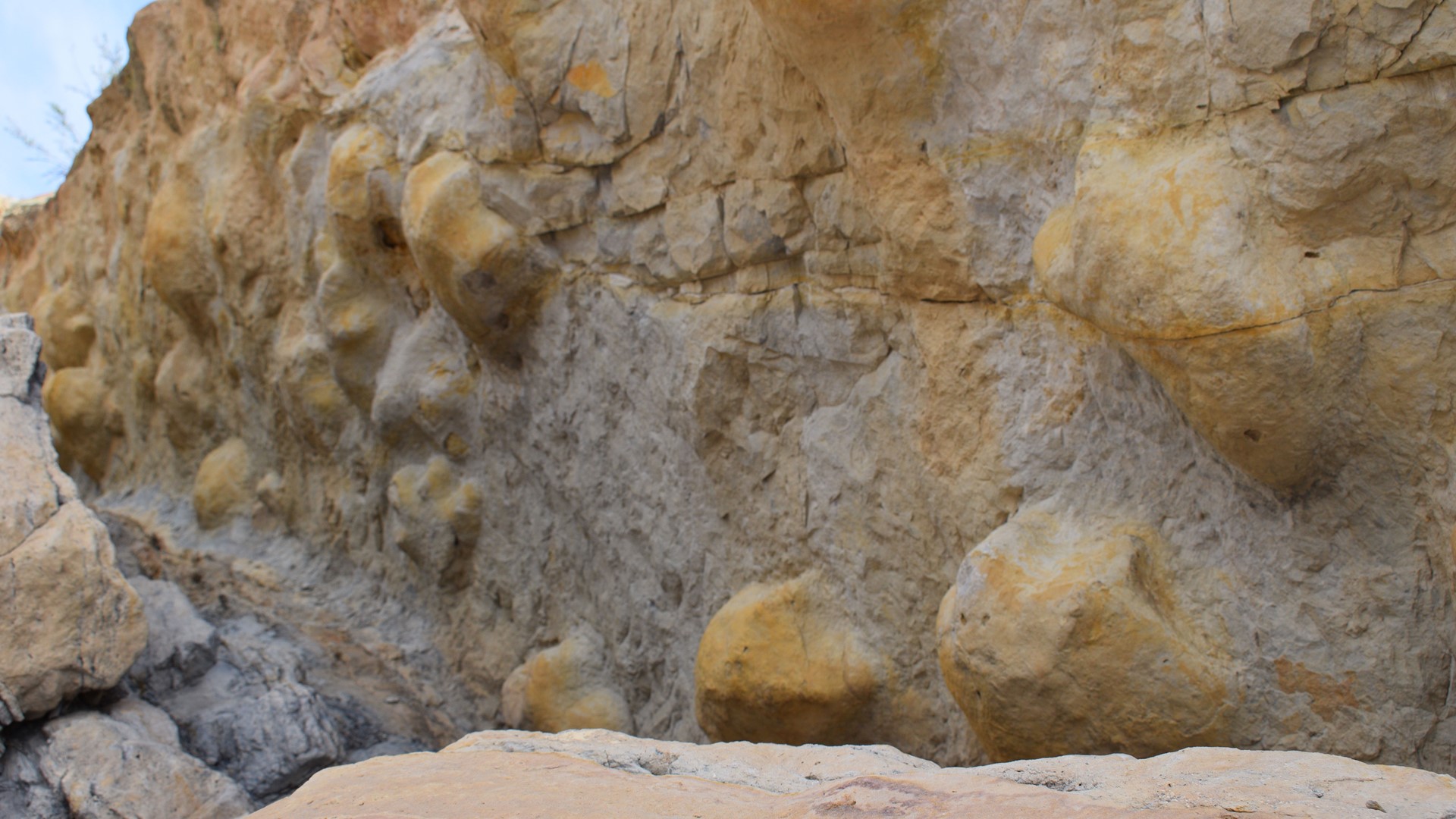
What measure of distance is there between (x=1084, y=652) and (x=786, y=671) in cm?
110

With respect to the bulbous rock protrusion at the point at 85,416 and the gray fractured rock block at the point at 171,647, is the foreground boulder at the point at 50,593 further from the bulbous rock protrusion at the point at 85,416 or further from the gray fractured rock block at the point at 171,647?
the bulbous rock protrusion at the point at 85,416

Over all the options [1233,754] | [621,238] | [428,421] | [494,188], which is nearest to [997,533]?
[1233,754]

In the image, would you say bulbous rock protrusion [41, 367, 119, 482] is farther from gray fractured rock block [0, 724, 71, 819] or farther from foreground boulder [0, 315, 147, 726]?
gray fractured rock block [0, 724, 71, 819]

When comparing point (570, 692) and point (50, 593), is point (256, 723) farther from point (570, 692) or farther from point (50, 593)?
point (570, 692)

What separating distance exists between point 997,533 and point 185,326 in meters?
6.07

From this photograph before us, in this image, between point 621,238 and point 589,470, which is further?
point 589,470

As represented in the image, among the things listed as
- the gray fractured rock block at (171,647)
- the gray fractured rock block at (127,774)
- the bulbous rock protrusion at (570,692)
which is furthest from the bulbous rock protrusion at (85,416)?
the gray fractured rock block at (127,774)

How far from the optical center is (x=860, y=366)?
129 inches

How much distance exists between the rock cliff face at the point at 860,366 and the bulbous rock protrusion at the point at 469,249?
18 mm

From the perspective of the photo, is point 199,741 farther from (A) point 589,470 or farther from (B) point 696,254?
(B) point 696,254

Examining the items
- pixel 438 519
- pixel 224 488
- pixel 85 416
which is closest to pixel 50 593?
pixel 438 519

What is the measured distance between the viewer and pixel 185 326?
23.4ft

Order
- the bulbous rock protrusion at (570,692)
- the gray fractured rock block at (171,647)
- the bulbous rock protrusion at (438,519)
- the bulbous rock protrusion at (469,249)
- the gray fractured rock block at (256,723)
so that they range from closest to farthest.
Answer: the gray fractured rock block at (256,723) → the gray fractured rock block at (171,647) → the bulbous rock protrusion at (570,692) → the bulbous rock protrusion at (469,249) → the bulbous rock protrusion at (438,519)

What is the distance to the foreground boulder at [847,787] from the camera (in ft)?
5.21
